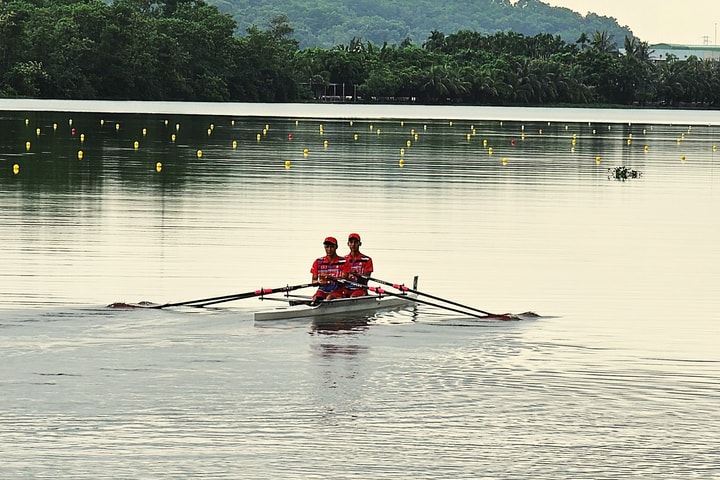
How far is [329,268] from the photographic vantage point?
2436 cm

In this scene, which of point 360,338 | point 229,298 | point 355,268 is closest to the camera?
point 360,338

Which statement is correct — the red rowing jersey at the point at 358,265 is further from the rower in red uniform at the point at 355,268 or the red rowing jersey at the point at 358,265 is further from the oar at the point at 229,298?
the oar at the point at 229,298

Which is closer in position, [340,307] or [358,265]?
[340,307]

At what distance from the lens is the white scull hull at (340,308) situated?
75.9ft

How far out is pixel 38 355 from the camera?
19938 millimetres

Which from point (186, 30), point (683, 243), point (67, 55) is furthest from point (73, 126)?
point (186, 30)

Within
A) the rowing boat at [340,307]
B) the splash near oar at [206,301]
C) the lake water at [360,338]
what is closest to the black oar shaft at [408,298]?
the rowing boat at [340,307]

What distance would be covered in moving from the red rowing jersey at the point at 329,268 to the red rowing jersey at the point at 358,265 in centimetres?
10

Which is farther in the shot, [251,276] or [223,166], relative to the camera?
[223,166]

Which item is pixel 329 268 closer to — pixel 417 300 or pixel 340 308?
pixel 340 308

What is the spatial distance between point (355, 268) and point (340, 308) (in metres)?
0.98

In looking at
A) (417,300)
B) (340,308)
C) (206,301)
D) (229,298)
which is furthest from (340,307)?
(206,301)

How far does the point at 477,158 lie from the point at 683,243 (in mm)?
32976

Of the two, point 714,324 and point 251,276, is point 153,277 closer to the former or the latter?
point 251,276
